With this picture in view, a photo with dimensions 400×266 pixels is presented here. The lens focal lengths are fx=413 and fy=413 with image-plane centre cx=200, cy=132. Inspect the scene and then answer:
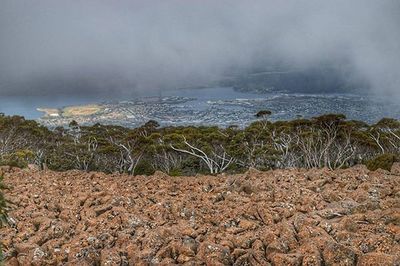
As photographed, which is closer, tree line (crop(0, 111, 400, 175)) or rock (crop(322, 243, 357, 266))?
rock (crop(322, 243, 357, 266))

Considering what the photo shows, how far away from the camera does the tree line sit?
3741 cm

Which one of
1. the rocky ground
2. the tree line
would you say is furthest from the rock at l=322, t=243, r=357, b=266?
the tree line

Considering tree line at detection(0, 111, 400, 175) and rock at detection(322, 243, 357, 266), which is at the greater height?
rock at detection(322, 243, 357, 266)

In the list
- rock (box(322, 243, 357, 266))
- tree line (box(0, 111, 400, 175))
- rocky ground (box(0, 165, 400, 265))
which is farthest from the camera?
tree line (box(0, 111, 400, 175))

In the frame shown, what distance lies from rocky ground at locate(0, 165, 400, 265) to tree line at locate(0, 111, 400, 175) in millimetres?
23213

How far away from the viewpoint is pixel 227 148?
3881 cm

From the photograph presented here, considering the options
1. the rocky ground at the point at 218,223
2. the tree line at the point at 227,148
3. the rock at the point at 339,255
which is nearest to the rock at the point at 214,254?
the rocky ground at the point at 218,223

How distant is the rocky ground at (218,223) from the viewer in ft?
24.5

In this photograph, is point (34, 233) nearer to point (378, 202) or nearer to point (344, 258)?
point (344, 258)

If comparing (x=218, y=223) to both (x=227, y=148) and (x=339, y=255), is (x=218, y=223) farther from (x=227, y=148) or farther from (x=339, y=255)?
(x=227, y=148)

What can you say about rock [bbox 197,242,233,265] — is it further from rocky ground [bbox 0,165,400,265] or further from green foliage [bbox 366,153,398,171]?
green foliage [bbox 366,153,398,171]

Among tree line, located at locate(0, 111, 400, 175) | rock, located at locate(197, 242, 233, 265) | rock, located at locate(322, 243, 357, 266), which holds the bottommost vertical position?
tree line, located at locate(0, 111, 400, 175)

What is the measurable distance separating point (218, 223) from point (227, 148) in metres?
29.5

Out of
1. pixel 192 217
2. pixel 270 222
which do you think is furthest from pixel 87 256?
pixel 270 222
